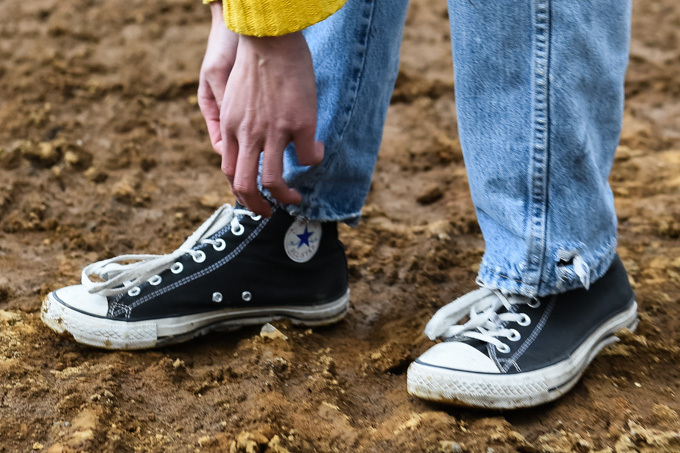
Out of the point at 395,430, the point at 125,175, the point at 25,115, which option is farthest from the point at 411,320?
the point at 25,115

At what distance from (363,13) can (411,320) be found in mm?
714

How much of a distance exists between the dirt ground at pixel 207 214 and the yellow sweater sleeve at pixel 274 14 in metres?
0.66

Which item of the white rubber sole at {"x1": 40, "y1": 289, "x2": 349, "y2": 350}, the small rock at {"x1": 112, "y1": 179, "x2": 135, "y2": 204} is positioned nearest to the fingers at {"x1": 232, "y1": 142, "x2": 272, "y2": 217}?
the white rubber sole at {"x1": 40, "y1": 289, "x2": 349, "y2": 350}

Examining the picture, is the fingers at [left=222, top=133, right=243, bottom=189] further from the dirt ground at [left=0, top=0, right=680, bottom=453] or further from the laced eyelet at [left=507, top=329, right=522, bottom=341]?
the laced eyelet at [left=507, top=329, right=522, bottom=341]

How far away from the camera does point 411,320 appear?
5.41 feet

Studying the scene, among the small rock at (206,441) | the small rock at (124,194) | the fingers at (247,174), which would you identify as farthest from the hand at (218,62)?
the small rock at (124,194)

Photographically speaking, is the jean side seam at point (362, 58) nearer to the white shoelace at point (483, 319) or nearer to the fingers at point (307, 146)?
the fingers at point (307, 146)

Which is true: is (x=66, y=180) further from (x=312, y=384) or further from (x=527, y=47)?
(x=527, y=47)

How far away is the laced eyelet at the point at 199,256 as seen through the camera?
1.52 metres

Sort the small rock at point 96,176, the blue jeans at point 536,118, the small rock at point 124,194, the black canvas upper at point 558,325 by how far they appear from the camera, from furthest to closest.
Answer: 1. the small rock at point 96,176
2. the small rock at point 124,194
3. the black canvas upper at point 558,325
4. the blue jeans at point 536,118

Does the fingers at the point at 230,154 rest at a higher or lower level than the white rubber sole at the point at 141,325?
higher

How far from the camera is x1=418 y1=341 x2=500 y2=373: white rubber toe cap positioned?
4.11 feet

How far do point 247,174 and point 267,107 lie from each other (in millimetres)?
133

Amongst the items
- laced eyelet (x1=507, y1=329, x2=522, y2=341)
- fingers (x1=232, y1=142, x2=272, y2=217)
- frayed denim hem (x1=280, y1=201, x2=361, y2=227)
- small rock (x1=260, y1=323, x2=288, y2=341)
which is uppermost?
fingers (x1=232, y1=142, x2=272, y2=217)
